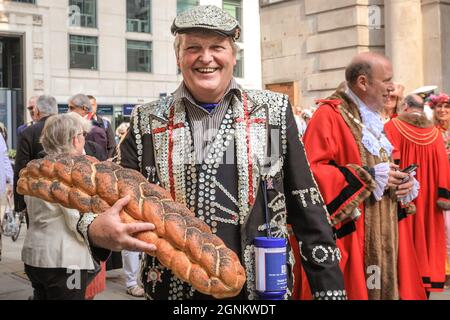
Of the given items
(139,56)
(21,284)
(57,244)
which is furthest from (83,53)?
(57,244)

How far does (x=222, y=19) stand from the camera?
2449 millimetres

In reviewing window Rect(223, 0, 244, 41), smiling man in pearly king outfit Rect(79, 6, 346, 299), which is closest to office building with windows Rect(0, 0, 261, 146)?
window Rect(223, 0, 244, 41)

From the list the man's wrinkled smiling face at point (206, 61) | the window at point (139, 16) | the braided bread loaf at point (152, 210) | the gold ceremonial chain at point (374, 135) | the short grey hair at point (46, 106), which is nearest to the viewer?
the braided bread loaf at point (152, 210)

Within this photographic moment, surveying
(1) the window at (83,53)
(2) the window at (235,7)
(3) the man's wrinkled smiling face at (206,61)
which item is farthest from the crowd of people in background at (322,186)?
(2) the window at (235,7)

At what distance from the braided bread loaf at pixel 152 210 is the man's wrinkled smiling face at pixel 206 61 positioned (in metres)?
0.49

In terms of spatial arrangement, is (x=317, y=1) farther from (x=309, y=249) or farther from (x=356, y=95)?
(x=309, y=249)

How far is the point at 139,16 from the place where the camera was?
114 feet

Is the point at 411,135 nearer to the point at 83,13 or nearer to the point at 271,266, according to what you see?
the point at 271,266

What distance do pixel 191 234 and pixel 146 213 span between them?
0.60ft

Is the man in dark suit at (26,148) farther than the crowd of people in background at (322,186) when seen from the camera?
Yes

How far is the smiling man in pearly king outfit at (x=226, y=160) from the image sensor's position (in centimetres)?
247

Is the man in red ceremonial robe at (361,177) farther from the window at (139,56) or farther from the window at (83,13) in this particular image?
the window at (139,56)
